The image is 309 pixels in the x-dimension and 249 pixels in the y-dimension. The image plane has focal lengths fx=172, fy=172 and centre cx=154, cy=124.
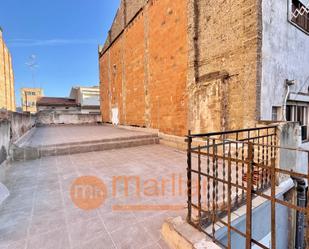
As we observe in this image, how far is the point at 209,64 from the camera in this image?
5.16 meters

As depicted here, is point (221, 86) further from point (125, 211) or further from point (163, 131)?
point (125, 211)

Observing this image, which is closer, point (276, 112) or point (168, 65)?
point (276, 112)

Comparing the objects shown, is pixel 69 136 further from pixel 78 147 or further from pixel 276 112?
pixel 276 112

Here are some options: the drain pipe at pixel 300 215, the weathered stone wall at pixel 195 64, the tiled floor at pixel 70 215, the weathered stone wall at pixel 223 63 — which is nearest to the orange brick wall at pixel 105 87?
the weathered stone wall at pixel 195 64

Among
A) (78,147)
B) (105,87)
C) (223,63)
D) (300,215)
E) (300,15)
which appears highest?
(300,15)

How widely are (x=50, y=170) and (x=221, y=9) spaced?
5.96 metres

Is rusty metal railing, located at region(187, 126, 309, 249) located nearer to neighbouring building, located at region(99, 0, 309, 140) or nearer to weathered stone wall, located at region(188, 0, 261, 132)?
weathered stone wall, located at region(188, 0, 261, 132)

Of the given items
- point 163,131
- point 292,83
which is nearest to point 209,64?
point 292,83

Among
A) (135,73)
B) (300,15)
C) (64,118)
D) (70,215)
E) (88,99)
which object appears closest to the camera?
(70,215)

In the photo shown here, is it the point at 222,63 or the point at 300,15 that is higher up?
the point at 300,15

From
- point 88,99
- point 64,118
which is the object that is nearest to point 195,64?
point 64,118

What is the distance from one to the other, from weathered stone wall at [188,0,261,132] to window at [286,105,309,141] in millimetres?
1984

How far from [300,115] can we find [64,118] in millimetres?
17375

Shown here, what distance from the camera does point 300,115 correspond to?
18.5ft
